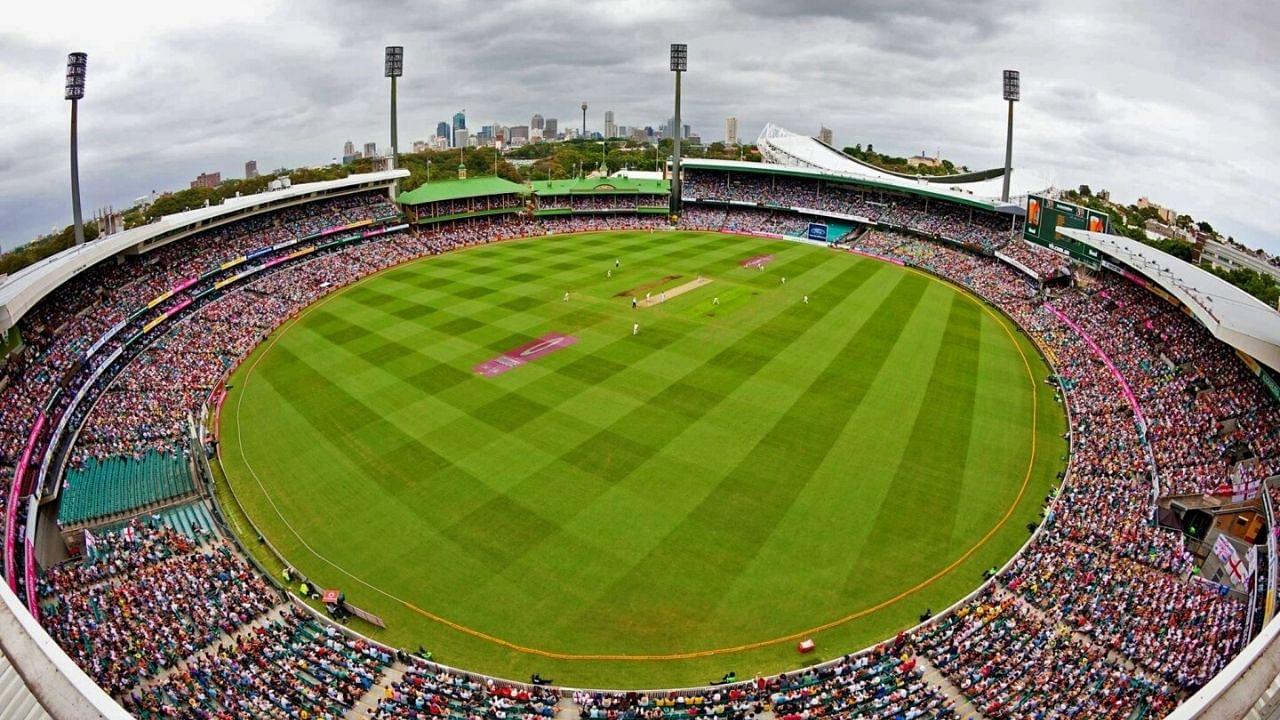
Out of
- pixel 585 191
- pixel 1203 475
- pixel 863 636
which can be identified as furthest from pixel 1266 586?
pixel 585 191

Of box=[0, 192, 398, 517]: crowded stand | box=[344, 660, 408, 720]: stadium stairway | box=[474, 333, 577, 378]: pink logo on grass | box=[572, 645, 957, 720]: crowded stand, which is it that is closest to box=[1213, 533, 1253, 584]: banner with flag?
box=[572, 645, 957, 720]: crowded stand

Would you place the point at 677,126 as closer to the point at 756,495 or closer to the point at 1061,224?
the point at 1061,224

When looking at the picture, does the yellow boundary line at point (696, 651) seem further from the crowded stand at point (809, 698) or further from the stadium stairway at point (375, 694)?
the stadium stairway at point (375, 694)

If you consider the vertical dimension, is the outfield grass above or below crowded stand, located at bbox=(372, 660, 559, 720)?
above

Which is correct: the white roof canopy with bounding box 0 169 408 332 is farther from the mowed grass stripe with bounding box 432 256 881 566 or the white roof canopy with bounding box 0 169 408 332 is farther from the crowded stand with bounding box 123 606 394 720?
the mowed grass stripe with bounding box 432 256 881 566

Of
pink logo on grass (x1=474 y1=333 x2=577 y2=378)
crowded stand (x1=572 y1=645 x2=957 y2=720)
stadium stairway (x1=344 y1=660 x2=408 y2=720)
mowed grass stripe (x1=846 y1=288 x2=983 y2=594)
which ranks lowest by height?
stadium stairway (x1=344 y1=660 x2=408 y2=720)
